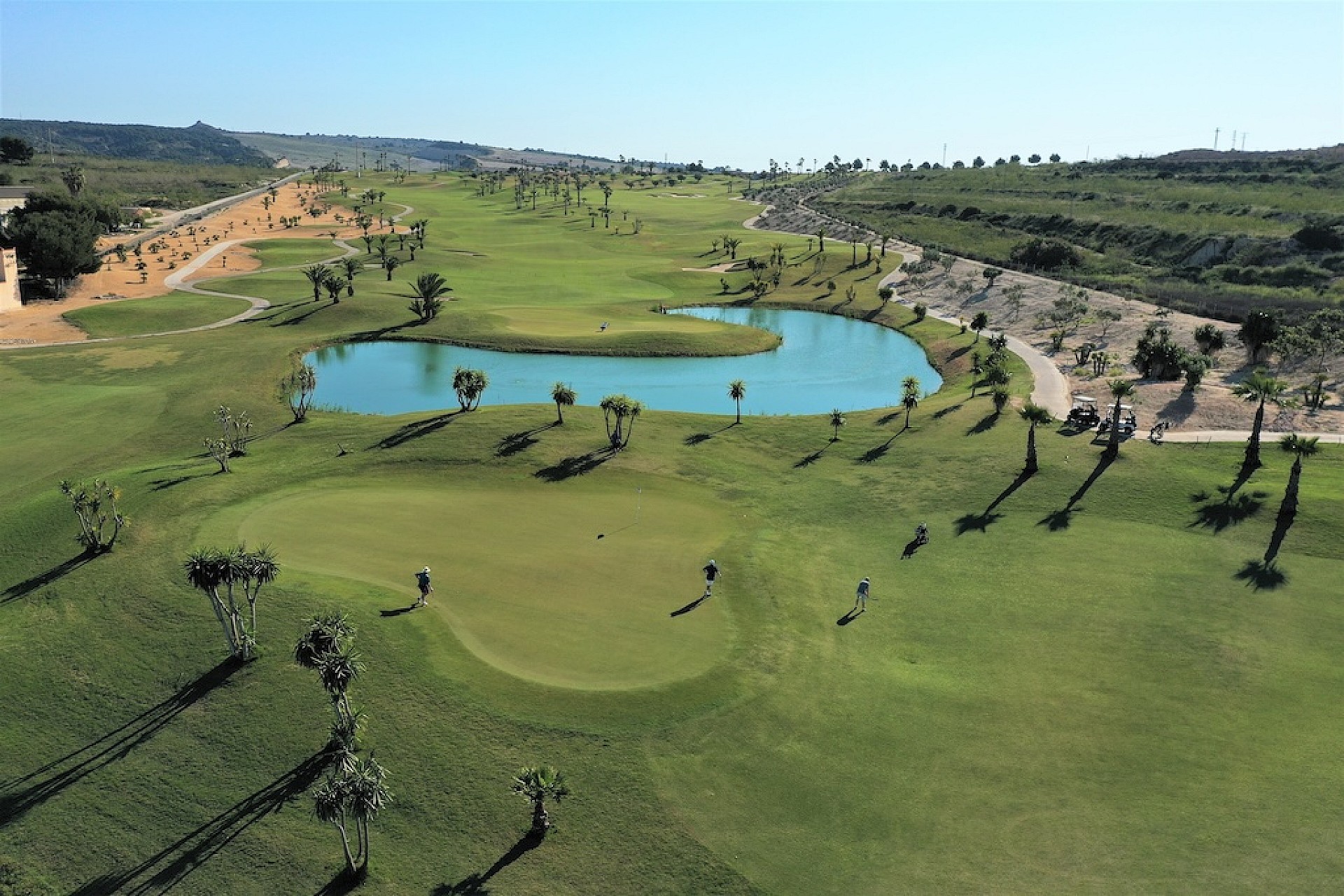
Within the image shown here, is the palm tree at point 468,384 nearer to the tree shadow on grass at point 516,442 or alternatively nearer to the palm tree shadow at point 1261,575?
the tree shadow on grass at point 516,442

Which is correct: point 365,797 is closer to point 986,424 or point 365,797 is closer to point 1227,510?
point 1227,510

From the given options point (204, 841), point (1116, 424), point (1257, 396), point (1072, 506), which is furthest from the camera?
point (1116, 424)

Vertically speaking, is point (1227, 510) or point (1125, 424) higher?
point (1125, 424)

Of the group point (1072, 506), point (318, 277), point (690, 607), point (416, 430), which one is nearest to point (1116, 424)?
point (1072, 506)

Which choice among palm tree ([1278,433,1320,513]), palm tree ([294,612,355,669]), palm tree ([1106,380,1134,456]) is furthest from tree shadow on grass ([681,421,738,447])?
palm tree ([294,612,355,669])

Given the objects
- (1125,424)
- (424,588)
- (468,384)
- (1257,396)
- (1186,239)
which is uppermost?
(1186,239)

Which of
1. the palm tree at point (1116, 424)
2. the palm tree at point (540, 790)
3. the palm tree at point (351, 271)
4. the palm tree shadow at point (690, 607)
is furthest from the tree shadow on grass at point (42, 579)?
the palm tree at point (351, 271)
